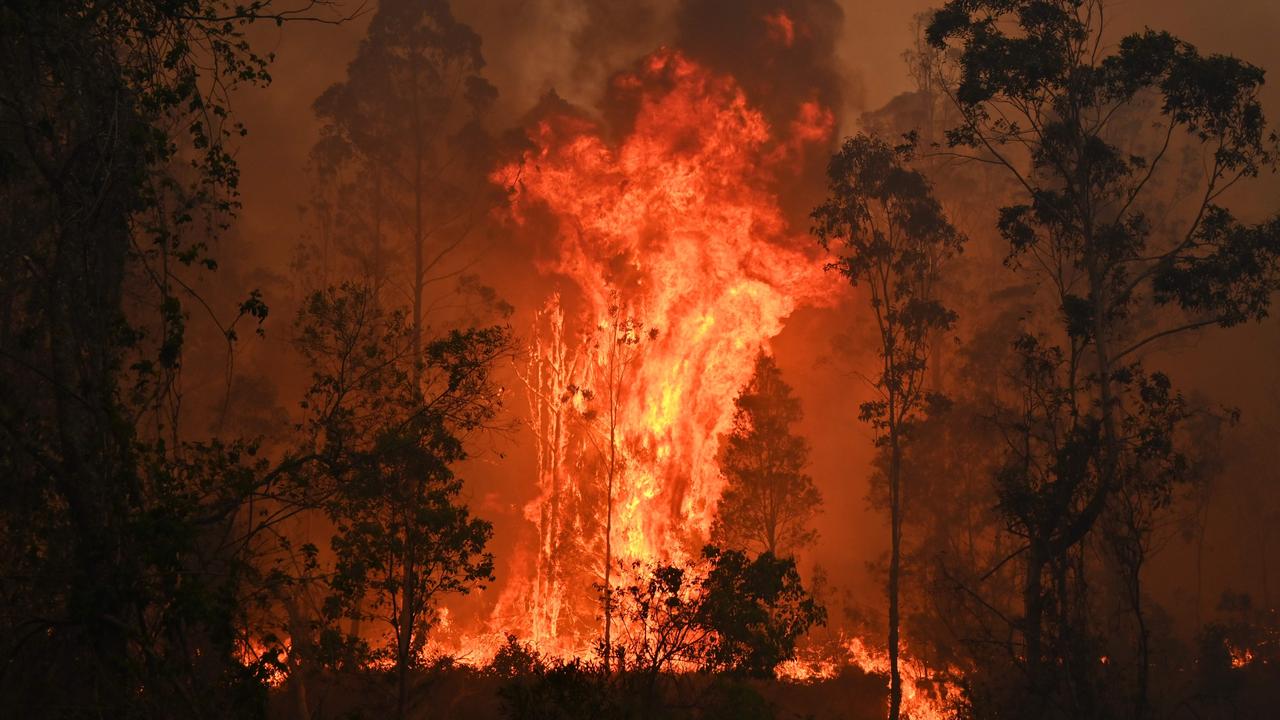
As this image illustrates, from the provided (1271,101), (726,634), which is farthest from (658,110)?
(1271,101)

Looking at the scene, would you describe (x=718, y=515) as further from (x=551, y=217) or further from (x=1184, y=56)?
(x=1184, y=56)

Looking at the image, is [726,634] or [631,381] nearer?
[726,634]

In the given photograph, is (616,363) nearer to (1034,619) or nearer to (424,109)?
(424,109)

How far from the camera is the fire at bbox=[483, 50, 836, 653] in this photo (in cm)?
3250

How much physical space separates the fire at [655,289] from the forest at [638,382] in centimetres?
15

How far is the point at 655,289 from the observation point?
109ft

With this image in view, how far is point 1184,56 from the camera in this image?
18.1 m

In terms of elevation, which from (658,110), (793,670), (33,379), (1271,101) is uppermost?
(1271,101)

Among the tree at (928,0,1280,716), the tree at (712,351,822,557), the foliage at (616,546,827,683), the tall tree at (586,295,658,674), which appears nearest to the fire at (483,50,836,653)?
the tall tree at (586,295,658,674)

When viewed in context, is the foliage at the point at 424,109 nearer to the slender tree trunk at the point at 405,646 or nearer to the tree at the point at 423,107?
the tree at the point at 423,107

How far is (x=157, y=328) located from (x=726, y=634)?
2715cm

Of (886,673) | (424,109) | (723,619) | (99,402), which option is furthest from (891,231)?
(99,402)

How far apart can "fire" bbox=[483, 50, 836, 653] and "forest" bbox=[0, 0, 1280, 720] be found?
0.50ft

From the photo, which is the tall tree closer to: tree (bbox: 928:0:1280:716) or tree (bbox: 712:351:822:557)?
tree (bbox: 712:351:822:557)
